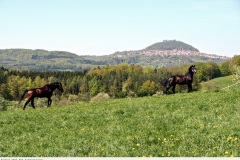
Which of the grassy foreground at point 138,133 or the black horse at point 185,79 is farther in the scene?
the black horse at point 185,79

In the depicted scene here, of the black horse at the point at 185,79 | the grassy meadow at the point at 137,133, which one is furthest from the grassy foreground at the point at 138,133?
the black horse at the point at 185,79

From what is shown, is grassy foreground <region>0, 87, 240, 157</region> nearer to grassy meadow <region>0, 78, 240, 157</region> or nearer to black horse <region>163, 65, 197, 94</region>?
grassy meadow <region>0, 78, 240, 157</region>

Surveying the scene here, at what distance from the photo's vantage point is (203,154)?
9023 mm

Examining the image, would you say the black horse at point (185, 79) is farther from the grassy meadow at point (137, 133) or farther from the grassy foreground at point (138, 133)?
the grassy foreground at point (138, 133)

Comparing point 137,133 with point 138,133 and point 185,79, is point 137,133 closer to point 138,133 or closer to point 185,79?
point 138,133

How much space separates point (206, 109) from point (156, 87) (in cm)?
18329

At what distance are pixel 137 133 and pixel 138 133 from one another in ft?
0.23

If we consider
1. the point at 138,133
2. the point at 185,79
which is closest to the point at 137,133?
the point at 138,133

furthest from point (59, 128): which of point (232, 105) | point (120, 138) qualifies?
point (232, 105)

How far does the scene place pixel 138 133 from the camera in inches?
492

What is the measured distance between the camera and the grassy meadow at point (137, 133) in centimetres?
995

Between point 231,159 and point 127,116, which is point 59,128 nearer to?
point 127,116

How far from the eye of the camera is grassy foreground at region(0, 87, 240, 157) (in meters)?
9.95

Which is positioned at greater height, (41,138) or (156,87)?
(41,138)
